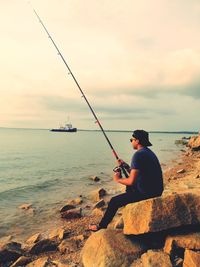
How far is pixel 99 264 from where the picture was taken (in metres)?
5.77

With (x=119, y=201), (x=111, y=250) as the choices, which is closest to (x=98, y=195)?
(x=119, y=201)

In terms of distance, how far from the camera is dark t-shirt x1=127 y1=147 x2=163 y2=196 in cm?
638

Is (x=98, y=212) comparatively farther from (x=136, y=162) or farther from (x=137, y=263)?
(x=137, y=263)

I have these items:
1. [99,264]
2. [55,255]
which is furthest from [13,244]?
[99,264]

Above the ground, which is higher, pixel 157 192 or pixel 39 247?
pixel 157 192

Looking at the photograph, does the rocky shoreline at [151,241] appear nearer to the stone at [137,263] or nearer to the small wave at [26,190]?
the stone at [137,263]

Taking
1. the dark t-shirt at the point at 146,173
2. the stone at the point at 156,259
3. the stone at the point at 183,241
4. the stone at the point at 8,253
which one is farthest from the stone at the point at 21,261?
the stone at the point at 183,241

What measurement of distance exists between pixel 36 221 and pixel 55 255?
16.6 feet

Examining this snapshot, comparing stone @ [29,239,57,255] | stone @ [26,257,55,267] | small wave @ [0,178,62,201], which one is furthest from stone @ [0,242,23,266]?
small wave @ [0,178,62,201]

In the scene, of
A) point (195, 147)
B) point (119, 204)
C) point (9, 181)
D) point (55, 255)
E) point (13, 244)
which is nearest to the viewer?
point (119, 204)

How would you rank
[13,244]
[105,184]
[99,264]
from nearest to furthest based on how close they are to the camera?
1. [99,264]
2. [13,244]
3. [105,184]

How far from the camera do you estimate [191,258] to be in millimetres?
5270

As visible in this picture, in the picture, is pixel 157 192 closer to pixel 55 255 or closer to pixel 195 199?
pixel 195 199

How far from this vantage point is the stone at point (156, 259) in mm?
5375
